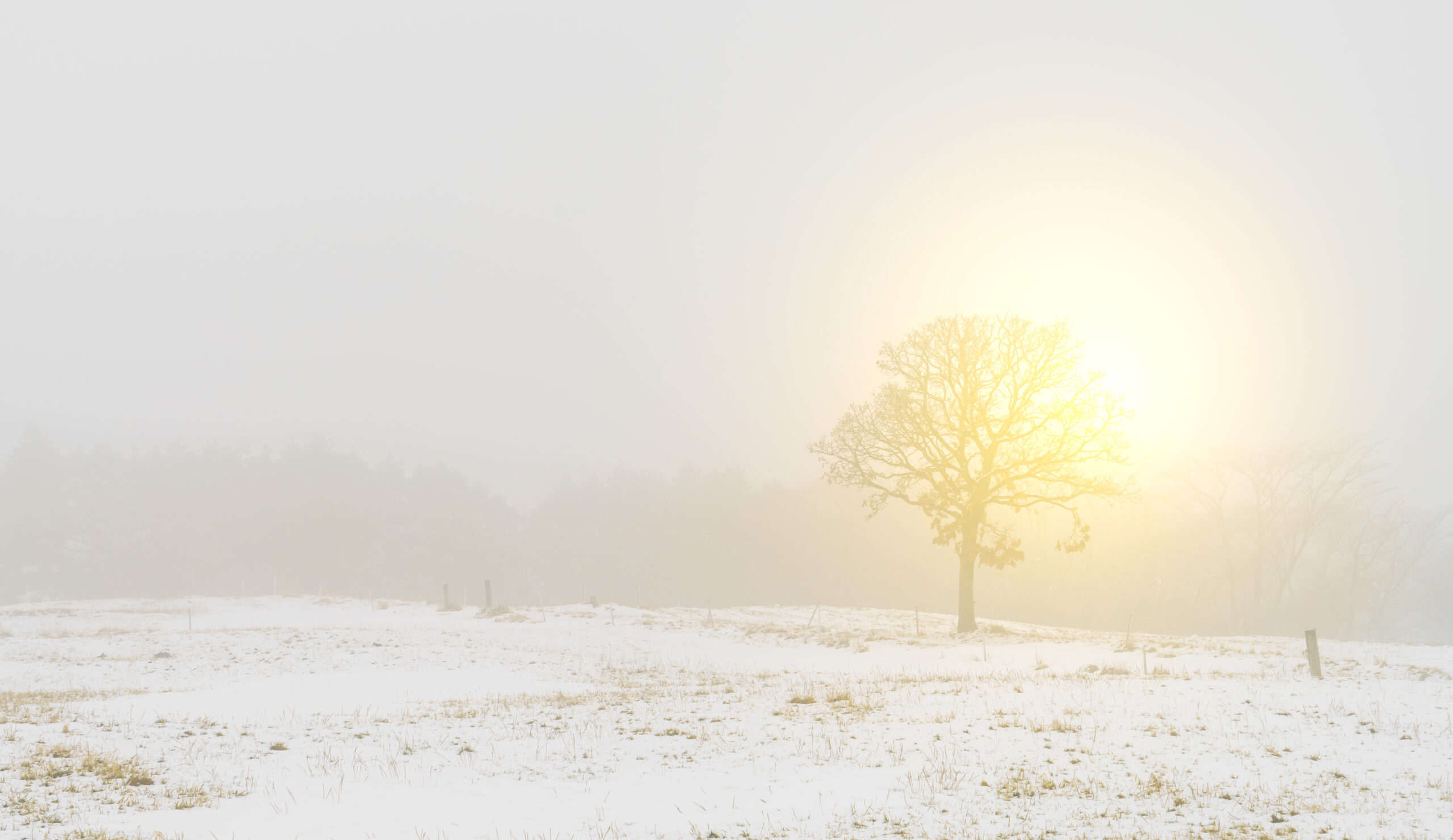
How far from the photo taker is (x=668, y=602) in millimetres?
109875

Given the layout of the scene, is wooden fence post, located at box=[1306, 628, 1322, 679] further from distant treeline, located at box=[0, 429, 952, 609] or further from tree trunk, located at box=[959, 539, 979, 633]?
distant treeline, located at box=[0, 429, 952, 609]

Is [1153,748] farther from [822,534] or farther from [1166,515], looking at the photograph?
[822,534]

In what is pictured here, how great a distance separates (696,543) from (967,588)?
75.8 m

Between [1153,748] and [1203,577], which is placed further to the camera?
[1203,577]

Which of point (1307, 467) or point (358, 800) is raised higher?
point (1307, 467)

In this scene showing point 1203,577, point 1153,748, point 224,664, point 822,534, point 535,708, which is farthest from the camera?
point 822,534

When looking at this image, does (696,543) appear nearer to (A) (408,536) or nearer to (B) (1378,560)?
(A) (408,536)

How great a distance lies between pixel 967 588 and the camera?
124 feet

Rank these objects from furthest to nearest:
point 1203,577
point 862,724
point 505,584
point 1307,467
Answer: point 505,584 < point 1203,577 < point 1307,467 < point 862,724

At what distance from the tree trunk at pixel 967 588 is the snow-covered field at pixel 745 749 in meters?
8.70

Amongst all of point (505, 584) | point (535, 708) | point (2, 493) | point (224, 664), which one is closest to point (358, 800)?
point (535, 708)

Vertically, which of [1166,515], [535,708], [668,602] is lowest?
[668,602]

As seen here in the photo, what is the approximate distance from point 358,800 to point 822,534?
351 ft

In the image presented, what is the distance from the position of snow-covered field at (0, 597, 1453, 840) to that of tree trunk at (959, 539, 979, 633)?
28.5 ft
